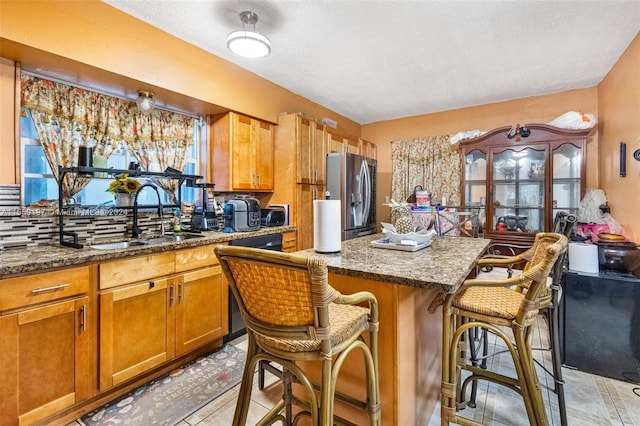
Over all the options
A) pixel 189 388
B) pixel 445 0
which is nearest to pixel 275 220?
pixel 189 388

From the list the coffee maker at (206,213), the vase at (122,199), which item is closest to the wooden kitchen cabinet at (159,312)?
the coffee maker at (206,213)

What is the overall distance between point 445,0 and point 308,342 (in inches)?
88.8

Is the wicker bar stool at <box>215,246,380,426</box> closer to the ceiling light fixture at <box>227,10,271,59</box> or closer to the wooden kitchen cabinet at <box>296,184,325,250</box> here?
the ceiling light fixture at <box>227,10,271,59</box>

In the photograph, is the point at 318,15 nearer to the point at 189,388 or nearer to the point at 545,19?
the point at 545,19

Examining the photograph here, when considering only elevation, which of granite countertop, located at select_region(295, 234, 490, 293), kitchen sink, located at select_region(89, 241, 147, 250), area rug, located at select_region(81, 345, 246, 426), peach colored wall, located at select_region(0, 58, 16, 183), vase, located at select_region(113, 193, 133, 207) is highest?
peach colored wall, located at select_region(0, 58, 16, 183)

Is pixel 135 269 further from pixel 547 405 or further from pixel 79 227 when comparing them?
pixel 547 405

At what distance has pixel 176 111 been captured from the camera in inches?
117

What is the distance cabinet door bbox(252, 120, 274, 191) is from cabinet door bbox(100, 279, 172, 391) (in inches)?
60.5

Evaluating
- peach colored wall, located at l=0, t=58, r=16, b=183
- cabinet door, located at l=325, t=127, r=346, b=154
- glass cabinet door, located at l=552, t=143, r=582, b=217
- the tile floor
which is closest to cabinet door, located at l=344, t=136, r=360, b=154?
cabinet door, located at l=325, t=127, r=346, b=154

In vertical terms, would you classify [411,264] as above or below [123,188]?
below

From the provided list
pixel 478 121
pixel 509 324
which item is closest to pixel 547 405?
pixel 509 324

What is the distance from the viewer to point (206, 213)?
299cm

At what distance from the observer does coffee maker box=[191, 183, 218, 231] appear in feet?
9.55

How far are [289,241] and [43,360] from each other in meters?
2.11
